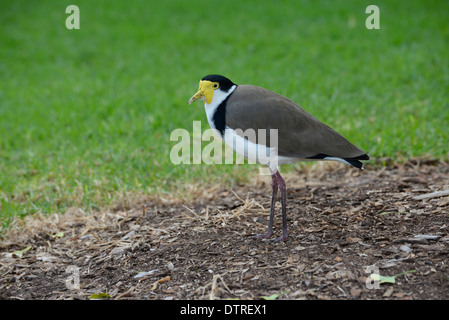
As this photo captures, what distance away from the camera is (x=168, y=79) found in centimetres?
938

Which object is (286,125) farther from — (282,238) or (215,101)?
(282,238)

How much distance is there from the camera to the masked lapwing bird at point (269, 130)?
4027mm

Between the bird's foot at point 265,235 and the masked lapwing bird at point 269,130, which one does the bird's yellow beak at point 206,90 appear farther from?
the bird's foot at point 265,235

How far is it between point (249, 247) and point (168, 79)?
5848 mm

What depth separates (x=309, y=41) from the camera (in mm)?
10492

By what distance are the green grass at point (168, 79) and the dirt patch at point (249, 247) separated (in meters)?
0.59

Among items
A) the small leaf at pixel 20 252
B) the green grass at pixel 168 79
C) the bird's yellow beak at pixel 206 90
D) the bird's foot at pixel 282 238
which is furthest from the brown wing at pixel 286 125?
the small leaf at pixel 20 252

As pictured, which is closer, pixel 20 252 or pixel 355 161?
pixel 355 161

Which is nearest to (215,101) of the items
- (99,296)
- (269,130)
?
(269,130)

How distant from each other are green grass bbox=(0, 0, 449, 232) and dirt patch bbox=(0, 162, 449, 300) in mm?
586

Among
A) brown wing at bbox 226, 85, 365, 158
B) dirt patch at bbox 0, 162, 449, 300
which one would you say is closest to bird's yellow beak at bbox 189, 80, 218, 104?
brown wing at bbox 226, 85, 365, 158

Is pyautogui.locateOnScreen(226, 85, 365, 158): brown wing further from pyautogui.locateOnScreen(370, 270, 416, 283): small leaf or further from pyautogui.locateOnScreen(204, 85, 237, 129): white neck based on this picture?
pyautogui.locateOnScreen(370, 270, 416, 283): small leaf

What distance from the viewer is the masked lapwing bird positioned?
4.03 m
